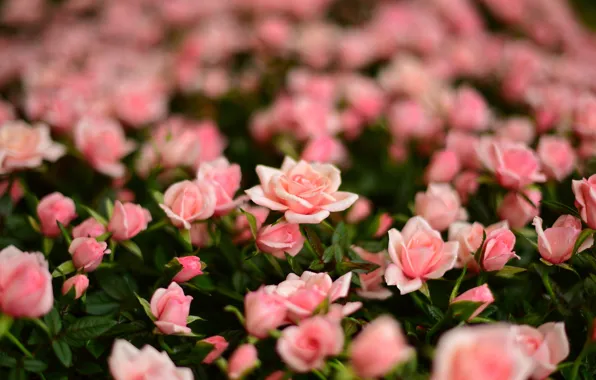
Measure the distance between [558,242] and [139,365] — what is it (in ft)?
2.12

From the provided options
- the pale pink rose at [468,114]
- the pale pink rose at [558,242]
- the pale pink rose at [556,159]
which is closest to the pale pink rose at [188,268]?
the pale pink rose at [558,242]

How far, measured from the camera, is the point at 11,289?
696 mm

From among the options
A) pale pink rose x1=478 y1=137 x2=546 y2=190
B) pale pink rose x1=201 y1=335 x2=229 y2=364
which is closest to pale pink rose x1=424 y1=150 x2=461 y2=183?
pale pink rose x1=478 y1=137 x2=546 y2=190

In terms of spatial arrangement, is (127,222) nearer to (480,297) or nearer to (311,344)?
(311,344)

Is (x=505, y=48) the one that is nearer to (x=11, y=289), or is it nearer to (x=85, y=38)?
(x=85, y=38)

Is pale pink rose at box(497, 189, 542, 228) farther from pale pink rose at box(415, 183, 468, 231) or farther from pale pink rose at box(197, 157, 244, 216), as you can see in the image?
pale pink rose at box(197, 157, 244, 216)

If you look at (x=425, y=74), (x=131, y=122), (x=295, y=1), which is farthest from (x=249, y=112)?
(x=295, y=1)

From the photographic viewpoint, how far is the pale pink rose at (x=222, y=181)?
0.91m

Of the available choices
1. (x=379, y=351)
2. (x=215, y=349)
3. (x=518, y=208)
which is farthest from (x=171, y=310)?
(x=518, y=208)

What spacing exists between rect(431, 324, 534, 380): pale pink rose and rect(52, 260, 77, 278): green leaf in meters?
0.58

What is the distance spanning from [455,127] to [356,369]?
1.02 meters

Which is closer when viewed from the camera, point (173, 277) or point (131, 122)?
point (173, 277)

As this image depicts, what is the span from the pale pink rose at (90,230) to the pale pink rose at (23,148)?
23 centimetres

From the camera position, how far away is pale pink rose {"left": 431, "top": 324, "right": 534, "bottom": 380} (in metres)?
0.59
